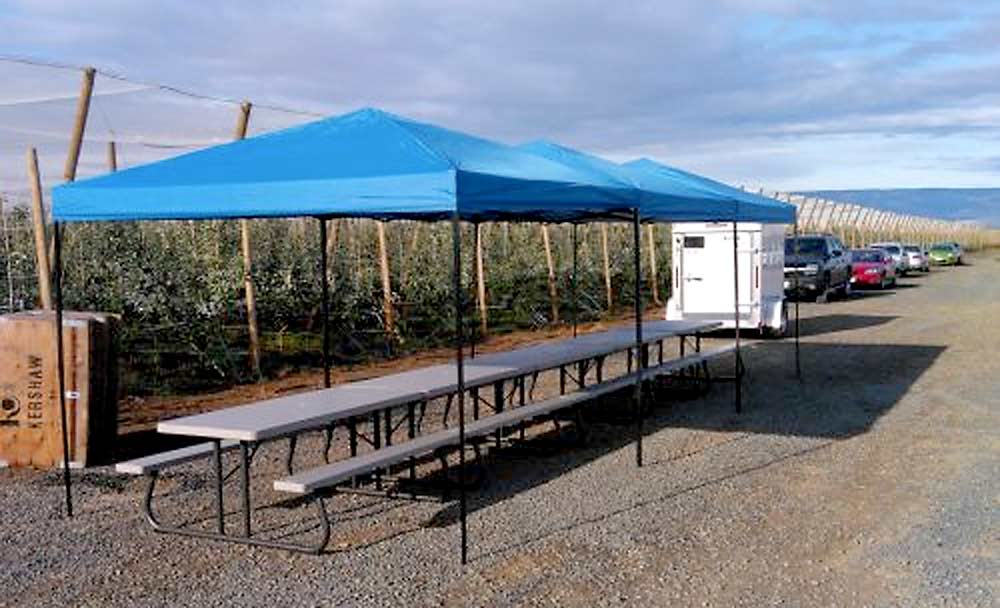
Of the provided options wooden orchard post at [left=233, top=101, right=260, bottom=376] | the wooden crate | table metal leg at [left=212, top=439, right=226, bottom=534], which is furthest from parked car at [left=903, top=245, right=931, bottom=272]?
table metal leg at [left=212, top=439, right=226, bottom=534]

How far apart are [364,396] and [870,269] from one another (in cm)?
2794

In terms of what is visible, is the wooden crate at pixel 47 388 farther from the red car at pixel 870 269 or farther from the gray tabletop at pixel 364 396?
the red car at pixel 870 269

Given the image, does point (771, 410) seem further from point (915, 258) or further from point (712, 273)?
point (915, 258)

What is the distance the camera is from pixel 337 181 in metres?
5.79

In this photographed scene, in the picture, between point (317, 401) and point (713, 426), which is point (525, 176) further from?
point (713, 426)

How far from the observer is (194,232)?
14812mm

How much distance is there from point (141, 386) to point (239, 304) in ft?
9.63

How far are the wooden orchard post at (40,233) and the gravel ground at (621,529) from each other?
223 cm

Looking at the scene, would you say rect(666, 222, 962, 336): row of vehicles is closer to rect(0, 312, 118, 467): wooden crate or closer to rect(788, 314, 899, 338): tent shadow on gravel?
rect(788, 314, 899, 338): tent shadow on gravel

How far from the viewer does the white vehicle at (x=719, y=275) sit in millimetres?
17000

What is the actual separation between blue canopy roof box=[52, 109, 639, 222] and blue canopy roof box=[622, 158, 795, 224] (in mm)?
1934

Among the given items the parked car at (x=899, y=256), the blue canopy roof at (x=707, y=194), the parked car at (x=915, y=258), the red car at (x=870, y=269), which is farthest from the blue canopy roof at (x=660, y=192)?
the parked car at (x=915, y=258)

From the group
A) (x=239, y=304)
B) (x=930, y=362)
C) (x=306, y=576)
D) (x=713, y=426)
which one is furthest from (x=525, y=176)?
(x=930, y=362)

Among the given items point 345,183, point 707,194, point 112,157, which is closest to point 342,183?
point 345,183
